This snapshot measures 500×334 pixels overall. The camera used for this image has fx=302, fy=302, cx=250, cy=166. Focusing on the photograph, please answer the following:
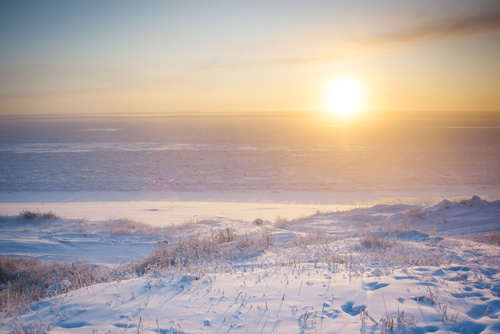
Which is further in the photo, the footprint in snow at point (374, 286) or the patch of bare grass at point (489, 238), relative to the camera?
the patch of bare grass at point (489, 238)

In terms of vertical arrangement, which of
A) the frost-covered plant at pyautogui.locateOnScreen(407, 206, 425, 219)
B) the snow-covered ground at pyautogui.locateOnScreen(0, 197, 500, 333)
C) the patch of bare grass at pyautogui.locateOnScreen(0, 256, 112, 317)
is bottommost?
the frost-covered plant at pyautogui.locateOnScreen(407, 206, 425, 219)

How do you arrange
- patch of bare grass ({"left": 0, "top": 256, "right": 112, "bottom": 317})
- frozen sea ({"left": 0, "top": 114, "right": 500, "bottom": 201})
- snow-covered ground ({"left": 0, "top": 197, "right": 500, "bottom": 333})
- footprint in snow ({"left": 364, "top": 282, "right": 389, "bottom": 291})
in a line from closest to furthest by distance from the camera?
snow-covered ground ({"left": 0, "top": 197, "right": 500, "bottom": 333})
footprint in snow ({"left": 364, "top": 282, "right": 389, "bottom": 291})
patch of bare grass ({"left": 0, "top": 256, "right": 112, "bottom": 317})
frozen sea ({"left": 0, "top": 114, "right": 500, "bottom": 201})

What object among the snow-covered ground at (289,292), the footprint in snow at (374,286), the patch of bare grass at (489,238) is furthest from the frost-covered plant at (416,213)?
the footprint in snow at (374,286)

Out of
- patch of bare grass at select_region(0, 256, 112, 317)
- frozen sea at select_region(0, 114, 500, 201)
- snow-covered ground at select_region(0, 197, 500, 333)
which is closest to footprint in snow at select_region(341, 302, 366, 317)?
snow-covered ground at select_region(0, 197, 500, 333)

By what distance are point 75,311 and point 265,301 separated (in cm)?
229

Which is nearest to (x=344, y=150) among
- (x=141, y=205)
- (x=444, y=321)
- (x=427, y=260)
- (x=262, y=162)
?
(x=262, y=162)

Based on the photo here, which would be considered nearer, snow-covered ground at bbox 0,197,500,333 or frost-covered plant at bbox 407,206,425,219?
snow-covered ground at bbox 0,197,500,333

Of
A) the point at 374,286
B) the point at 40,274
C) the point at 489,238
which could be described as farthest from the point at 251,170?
the point at 374,286

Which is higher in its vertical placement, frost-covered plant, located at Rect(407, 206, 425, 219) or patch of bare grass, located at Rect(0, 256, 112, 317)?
patch of bare grass, located at Rect(0, 256, 112, 317)

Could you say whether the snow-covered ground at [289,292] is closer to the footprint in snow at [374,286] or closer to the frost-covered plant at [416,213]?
the footprint in snow at [374,286]

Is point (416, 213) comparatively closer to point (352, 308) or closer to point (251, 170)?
point (352, 308)

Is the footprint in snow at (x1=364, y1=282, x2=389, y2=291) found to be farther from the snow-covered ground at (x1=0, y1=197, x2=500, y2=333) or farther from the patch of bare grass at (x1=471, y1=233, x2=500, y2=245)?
the patch of bare grass at (x1=471, y1=233, x2=500, y2=245)

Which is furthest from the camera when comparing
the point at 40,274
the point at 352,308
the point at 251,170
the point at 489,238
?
the point at 251,170

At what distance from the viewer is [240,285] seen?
4359 millimetres
